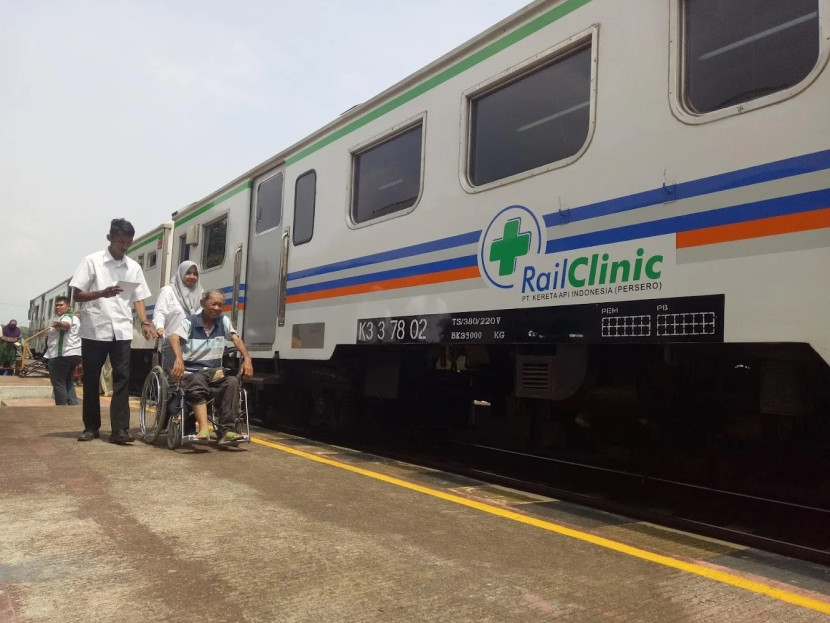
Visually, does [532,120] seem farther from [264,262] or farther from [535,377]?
[264,262]

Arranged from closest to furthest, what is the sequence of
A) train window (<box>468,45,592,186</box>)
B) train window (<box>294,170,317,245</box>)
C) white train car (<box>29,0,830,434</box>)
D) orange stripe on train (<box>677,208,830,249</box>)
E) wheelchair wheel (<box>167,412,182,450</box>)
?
orange stripe on train (<box>677,208,830,249</box>) < white train car (<box>29,0,830,434</box>) < train window (<box>468,45,592,186</box>) < wheelchair wheel (<box>167,412,182,450</box>) < train window (<box>294,170,317,245</box>)

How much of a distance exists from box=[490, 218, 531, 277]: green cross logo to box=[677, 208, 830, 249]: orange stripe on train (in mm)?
1109

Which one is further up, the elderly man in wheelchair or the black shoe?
the elderly man in wheelchair

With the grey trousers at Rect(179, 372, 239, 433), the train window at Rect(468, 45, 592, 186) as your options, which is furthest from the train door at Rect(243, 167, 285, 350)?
the train window at Rect(468, 45, 592, 186)

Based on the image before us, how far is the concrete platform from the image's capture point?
2348 mm

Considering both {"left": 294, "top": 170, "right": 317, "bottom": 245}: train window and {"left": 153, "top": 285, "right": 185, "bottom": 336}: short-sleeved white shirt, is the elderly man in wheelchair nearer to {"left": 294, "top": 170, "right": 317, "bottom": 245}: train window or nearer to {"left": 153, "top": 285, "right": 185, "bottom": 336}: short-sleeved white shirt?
{"left": 153, "top": 285, "right": 185, "bottom": 336}: short-sleeved white shirt

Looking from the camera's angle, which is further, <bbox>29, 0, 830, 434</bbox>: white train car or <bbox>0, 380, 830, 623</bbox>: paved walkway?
<bbox>29, 0, 830, 434</bbox>: white train car

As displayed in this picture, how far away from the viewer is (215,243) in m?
9.26

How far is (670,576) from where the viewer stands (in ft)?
9.04

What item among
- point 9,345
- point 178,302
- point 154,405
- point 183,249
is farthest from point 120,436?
point 9,345

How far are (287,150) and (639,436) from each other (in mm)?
4554

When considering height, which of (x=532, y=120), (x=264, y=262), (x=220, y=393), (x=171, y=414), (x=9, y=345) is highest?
(x=532, y=120)

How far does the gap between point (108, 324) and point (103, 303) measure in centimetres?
17

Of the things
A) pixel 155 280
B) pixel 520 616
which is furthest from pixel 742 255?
pixel 155 280
